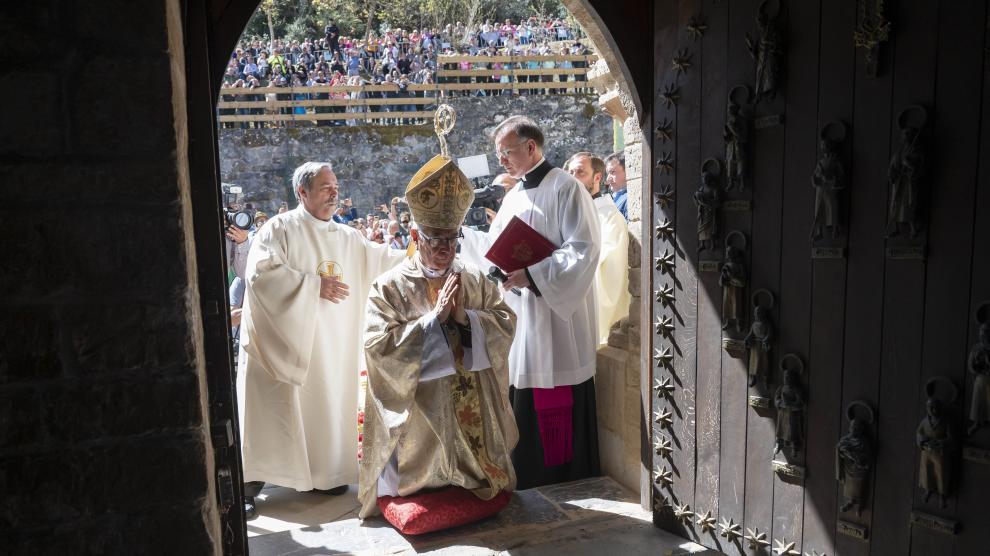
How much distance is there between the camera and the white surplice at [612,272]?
14.2 ft

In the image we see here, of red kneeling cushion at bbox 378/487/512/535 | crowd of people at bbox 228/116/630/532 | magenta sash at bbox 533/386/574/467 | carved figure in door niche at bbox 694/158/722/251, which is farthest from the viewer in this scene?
magenta sash at bbox 533/386/574/467

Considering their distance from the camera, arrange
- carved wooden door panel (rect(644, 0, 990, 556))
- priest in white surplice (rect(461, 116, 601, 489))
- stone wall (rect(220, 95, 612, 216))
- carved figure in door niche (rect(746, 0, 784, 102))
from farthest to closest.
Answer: stone wall (rect(220, 95, 612, 216))
priest in white surplice (rect(461, 116, 601, 489))
carved figure in door niche (rect(746, 0, 784, 102))
carved wooden door panel (rect(644, 0, 990, 556))

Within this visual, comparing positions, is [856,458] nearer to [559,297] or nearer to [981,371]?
[981,371]

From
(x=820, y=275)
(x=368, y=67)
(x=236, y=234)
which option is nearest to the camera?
(x=820, y=275)

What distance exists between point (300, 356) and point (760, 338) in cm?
238

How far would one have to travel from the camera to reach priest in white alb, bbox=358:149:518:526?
10.9 ft

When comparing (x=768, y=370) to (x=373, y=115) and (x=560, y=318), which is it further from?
(x=373, y=115)

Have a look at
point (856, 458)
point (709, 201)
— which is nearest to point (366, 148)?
point (709, 201)

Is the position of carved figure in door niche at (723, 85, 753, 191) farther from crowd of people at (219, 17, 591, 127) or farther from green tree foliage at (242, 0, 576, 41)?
green tree foliage at (242, 0, 576, 41)

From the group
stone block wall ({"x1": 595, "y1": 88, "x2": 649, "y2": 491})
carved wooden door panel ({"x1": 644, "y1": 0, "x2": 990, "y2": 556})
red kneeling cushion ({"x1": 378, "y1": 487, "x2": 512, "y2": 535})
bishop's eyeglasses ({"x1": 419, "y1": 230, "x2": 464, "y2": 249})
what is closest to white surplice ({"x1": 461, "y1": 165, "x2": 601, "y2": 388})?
stone block wall ({"x1": 595, "y1": 88, "x2": 649, "y2": 491})

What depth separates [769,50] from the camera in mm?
2490

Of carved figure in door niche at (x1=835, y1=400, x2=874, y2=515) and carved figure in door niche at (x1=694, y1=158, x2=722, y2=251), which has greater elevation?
carved figure in door niche at (x1=694, y1=158, x2=722, y2=251)

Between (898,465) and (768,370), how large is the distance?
55 cm

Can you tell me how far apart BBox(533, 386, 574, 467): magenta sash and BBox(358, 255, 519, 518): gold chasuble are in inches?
15.3
